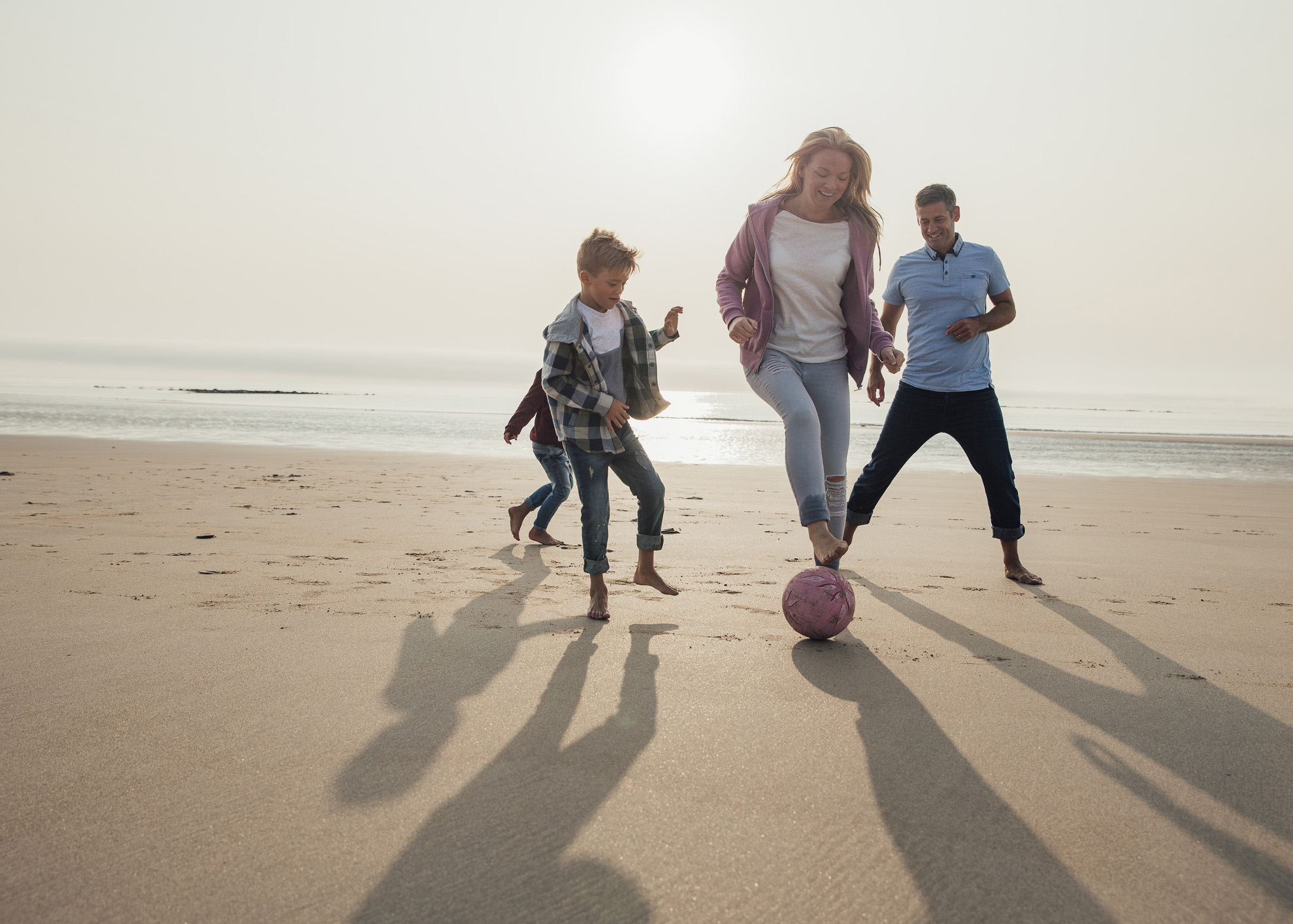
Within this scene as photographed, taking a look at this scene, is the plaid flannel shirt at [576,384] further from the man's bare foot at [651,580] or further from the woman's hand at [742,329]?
the man's bare foot at [651,580]

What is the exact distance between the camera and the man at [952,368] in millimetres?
4395

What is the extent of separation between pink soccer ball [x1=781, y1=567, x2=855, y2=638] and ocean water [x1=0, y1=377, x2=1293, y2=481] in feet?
35.8

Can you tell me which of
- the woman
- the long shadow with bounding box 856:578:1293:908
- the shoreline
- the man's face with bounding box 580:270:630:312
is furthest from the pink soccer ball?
the shoreline

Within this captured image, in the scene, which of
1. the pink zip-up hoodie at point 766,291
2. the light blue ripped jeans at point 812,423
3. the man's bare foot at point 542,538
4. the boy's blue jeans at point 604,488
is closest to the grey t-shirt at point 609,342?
the boy's blue jeans at point 604,488

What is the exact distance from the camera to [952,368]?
14.5ft

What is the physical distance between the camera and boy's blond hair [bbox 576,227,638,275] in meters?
3.63

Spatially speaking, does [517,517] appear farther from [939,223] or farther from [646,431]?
[646,431]

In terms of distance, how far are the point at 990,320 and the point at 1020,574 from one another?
56.0 inches

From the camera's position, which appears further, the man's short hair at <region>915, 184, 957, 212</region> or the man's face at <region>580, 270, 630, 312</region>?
the man's short hair at <region>915, 184, 957, 212</region>

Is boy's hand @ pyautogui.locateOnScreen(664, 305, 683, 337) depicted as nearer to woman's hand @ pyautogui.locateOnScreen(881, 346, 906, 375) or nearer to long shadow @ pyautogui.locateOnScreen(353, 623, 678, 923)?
woman's hand @ pyautogui.locateOnScreen(881, 346, 906, 375)

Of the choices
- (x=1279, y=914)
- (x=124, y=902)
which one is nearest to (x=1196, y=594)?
(x=1279, y=914)

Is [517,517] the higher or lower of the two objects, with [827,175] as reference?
lower

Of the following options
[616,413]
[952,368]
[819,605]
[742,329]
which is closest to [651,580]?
[616,413]

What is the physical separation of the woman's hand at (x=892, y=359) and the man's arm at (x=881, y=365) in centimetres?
8
